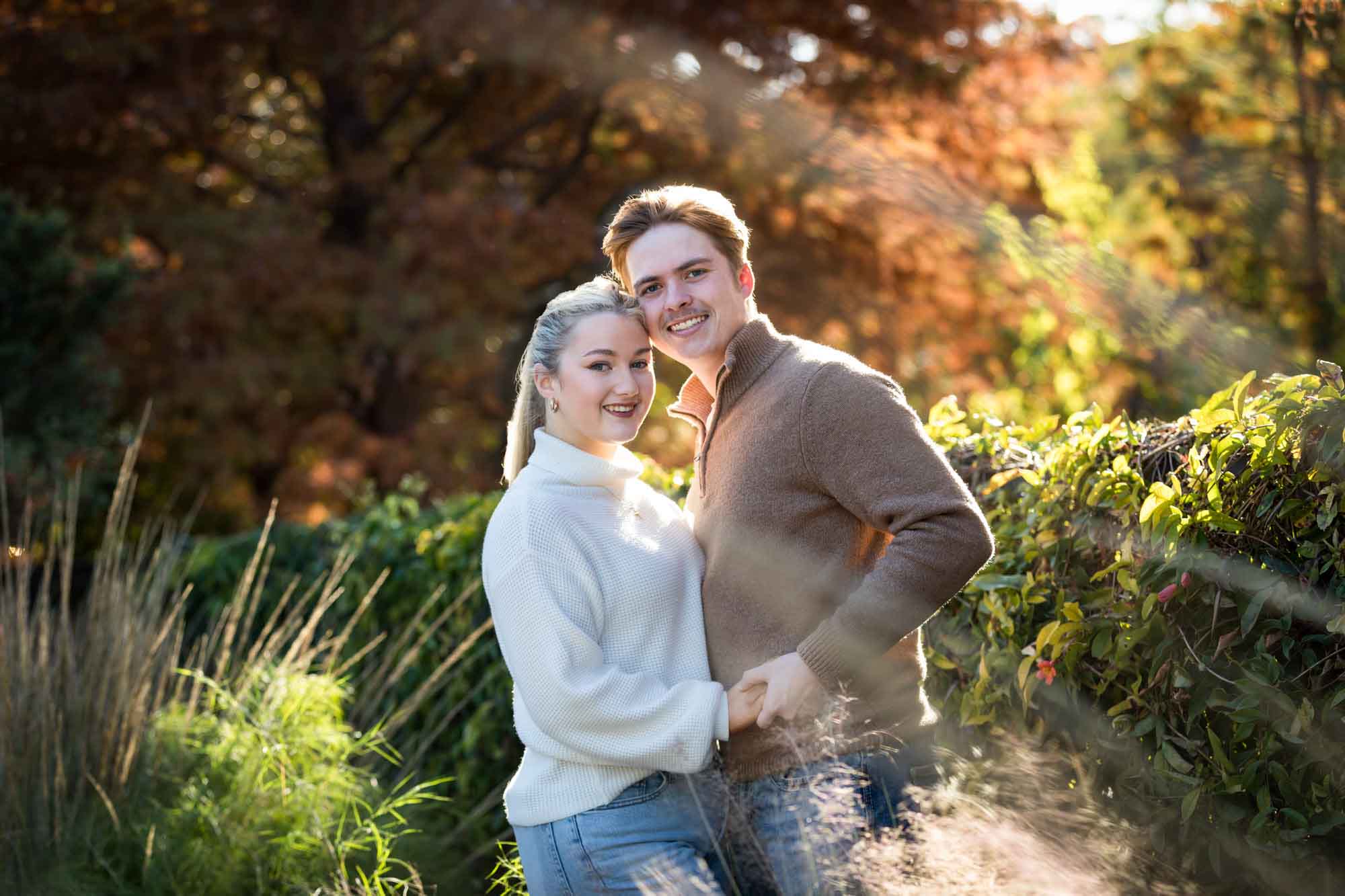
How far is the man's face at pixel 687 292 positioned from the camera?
2.51 m

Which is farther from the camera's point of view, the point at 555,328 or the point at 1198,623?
the point at 555,328

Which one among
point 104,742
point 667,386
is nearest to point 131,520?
point 667,386

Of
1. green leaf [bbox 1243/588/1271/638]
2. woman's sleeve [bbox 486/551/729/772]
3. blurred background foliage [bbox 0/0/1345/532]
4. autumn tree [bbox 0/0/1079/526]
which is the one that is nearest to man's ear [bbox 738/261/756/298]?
woman's sleeve [bbox 486/551/729/772]

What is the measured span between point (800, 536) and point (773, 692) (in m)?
0.30

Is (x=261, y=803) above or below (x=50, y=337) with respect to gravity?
below

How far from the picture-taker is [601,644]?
7.62ft

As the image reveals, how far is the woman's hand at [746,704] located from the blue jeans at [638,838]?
0.35ft

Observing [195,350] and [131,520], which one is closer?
[195,350]

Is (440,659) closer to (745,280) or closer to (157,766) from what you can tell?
(157,766)

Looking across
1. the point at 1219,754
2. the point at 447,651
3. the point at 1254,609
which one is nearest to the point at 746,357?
the point at 1254,609

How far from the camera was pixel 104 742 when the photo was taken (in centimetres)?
405

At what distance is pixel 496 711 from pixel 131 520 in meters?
6.88

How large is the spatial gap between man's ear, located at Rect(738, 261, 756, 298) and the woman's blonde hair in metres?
0.22

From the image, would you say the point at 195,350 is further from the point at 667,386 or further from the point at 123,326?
the point at 667,386
